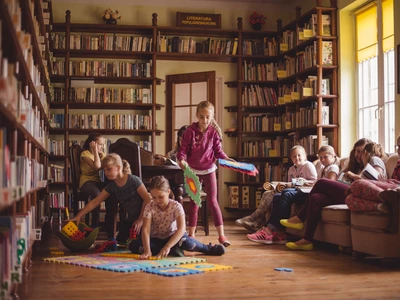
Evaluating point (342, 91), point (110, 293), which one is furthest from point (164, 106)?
point (110, 293)

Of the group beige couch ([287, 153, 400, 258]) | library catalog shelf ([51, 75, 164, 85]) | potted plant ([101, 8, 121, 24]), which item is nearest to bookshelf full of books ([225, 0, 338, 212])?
library catalog shelf ([51, 75, 164, 85])

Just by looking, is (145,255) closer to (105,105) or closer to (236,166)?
(236,166)

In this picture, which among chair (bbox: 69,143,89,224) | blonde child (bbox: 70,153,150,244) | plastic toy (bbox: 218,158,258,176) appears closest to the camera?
blonde child (bbox: 70,153,150,244)

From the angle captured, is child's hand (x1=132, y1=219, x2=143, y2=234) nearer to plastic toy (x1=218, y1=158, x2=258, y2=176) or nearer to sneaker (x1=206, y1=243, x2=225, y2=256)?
sneaker (x1=206, y1=243, x2=225, y2=256)

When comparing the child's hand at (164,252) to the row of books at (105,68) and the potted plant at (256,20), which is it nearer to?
the row of books at (105,68)

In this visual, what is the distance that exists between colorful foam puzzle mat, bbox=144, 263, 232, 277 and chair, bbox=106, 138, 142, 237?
5.79 ft

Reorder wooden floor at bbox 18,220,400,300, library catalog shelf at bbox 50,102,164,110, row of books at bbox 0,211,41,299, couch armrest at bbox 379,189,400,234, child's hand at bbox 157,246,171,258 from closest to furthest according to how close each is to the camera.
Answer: row of books at bbox 0,211,41,299 < wooden floor at bbox 18,220,400,300 < couch armrest at bbox 379,189,400,234 < child's hand at bbox 157,246,171,258 < library catalog shelf at bbox 50,102,164,110

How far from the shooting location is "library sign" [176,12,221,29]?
8570mm

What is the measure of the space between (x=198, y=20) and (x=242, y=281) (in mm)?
5676

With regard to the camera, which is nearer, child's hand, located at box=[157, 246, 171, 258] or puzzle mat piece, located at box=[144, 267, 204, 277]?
puzzle mat piece, located at box=[144, 267, 204, 277]

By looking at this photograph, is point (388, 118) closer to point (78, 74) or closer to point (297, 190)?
point (297, 190)

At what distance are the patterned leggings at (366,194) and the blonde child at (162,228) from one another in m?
1.13

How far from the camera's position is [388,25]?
6527 millimetres

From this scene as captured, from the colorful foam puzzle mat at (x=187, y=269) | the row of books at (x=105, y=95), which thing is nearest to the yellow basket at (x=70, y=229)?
the colorful foam puzzle mat at (x=187, y=269)
